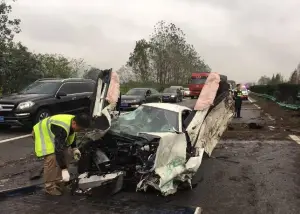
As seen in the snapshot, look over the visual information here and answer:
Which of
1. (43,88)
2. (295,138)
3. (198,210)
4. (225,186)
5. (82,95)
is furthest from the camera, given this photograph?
(82,95)

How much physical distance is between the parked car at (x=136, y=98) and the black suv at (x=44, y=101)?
19.0 ft

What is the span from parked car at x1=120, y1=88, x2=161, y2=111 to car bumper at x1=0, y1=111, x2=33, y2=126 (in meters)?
8.18

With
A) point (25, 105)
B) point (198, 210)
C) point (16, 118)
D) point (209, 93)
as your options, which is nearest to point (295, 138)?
point (209, 93)

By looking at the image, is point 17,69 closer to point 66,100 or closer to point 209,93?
point 66,100

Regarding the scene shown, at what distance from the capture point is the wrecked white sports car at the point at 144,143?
5992 millimetres

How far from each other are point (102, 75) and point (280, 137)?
25.2 feet

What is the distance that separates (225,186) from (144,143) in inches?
66.2

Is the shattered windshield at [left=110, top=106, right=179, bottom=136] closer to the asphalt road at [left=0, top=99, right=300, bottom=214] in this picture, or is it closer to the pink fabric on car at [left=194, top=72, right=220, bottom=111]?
the pink fabric on car at [left=194, top=72, right=220, bottom=111]

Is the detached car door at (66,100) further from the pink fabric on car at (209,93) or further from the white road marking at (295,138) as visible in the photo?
the white road marking at (295,138)

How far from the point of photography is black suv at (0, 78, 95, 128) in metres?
12.9

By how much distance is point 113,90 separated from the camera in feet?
24.3

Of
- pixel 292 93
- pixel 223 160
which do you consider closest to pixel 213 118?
pixel 223 160

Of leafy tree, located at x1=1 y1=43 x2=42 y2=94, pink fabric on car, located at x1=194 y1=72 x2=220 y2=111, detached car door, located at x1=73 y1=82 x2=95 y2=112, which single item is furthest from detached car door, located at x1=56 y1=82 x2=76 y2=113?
leafy tree, located at x1=1 y1=43 x2=42 y2=94

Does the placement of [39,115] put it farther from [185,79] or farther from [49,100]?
[185,79]
